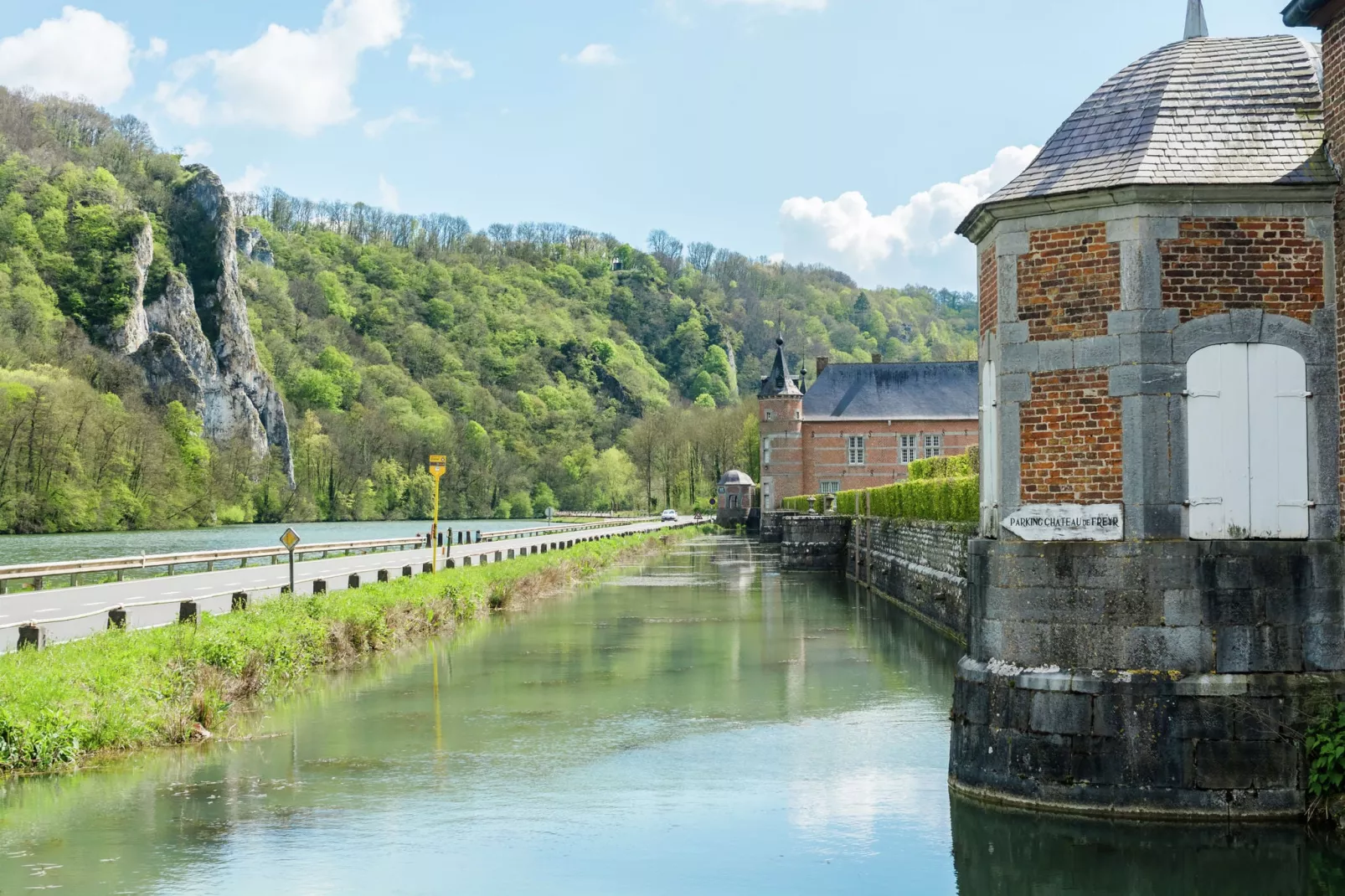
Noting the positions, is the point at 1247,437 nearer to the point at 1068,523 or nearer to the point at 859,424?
the point at 1068,523

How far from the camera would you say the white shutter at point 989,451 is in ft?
37.3

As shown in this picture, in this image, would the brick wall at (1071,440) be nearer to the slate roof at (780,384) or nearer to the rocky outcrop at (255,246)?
the slate roof at (780,384)

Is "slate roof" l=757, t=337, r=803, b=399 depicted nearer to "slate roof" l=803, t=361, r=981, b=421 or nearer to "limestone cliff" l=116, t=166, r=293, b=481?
"slate roof" l=803, t=361, r=981, b=421

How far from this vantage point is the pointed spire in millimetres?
12477

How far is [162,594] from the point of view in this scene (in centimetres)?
2725

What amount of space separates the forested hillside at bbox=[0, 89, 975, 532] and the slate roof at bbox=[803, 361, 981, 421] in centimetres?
2485

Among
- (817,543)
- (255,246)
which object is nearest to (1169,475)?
(817,543)

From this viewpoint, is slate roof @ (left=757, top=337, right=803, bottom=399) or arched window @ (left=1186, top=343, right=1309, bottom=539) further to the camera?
slate roof @ (left=757, top=337, right=803, bottom=399)

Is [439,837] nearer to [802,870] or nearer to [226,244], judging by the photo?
A: [802,870]

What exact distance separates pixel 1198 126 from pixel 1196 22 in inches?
74.9

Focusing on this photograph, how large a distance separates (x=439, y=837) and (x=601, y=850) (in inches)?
52.7

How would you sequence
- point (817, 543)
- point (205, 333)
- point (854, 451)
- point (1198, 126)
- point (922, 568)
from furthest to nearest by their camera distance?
1. point (205, 333)
2. point (854, 451)
3. point (817, 543)
4. point (922, 568)
5. point (1198, 126)

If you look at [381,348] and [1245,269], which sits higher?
[381,348]

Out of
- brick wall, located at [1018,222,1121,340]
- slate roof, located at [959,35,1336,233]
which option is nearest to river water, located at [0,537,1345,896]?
brick wall, located at [1018,222,1121,340]
